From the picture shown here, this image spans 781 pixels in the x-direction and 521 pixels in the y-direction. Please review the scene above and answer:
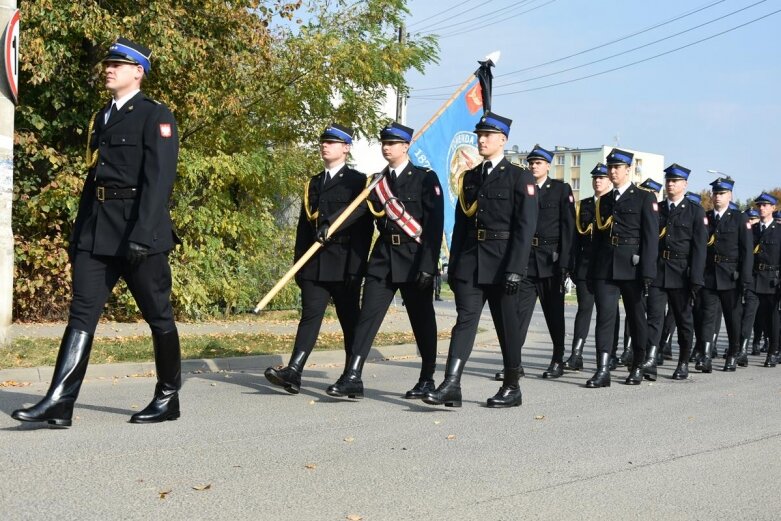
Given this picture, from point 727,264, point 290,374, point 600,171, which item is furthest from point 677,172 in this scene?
point 290,374

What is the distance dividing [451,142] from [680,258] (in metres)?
3.51

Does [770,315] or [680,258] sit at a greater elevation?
[680,258]

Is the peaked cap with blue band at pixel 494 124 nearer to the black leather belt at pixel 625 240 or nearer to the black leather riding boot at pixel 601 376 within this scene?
the black leather belt at pixel 625 240

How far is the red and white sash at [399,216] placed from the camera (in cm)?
803

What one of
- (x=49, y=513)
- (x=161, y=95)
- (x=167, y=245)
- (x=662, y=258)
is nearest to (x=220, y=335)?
(x=161, y=95)

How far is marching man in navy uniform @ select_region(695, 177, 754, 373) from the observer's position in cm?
1227

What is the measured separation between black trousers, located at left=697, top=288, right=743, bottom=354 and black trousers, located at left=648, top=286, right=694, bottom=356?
755mm

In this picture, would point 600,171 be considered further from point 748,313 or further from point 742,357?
point 748,313

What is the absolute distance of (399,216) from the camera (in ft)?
26.4

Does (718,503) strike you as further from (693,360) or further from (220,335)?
(220,335)

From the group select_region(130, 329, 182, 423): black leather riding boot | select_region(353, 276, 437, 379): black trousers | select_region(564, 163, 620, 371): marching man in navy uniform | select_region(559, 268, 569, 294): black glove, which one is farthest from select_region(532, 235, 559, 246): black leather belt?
select_region(130, 329, 182, 423): black leather riding boot

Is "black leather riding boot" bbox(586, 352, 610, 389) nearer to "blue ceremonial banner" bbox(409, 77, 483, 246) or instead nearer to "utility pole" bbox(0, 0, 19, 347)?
"blue ceremonial banner" bbox(409, 77, 483, 246)

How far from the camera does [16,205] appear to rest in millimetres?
14008

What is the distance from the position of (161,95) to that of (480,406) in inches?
302
